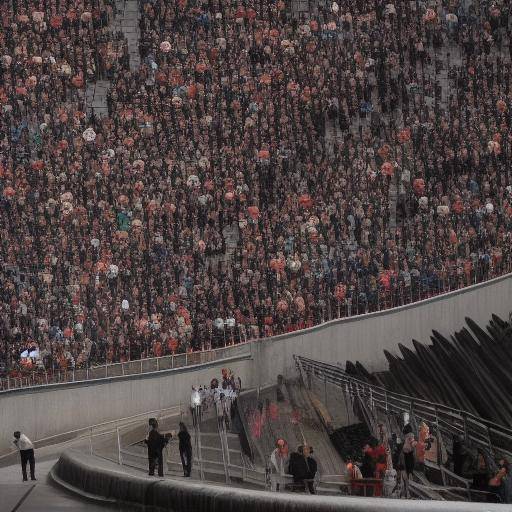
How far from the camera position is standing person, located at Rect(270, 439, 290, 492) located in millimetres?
17797

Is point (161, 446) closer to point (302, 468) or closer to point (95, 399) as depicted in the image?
point (302, 468)

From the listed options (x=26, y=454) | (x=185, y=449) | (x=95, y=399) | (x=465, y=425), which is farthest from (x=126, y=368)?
(x=465, y=425)

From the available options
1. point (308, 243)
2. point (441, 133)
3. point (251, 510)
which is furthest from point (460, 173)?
point (251, 510)

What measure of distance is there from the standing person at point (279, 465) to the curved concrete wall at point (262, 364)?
13.6 meters

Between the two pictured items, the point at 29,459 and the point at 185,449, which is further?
the point at 29,459

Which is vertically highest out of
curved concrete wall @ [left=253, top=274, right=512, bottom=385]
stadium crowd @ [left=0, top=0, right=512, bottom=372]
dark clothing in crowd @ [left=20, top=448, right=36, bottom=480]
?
stadium crowd @ [left=0, top=0, right=512, bottom=372]

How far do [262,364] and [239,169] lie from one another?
27.8 feet

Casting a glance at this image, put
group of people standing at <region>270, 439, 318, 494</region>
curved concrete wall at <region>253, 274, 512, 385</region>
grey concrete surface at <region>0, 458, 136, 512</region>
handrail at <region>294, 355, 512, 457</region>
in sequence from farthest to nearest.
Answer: curved concrete wall at <region>253, 274, 512, 385</region> < grey concrete surface at <region>0, 458, 136, 512</region> < group of people standing at <region>270, 439, 318, 494</region> < handrail at <region>294, 355, 512, 457</region>

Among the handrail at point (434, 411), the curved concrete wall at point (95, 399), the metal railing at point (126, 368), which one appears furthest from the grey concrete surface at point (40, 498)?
the metal railing at point (126, 368)

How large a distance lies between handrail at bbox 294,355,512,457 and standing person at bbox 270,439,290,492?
5.37ft

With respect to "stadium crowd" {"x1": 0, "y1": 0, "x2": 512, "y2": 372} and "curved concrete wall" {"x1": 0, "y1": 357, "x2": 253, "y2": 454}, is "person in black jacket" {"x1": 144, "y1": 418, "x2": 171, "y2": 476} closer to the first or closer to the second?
"curved concrete wall" {"x1": 0, "y1": 357, "x2": 253, "y2": 454}

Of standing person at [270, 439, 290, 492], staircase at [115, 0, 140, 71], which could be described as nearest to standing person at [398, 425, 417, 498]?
standing person at [270, 439, 290, 492]

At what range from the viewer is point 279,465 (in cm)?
1806

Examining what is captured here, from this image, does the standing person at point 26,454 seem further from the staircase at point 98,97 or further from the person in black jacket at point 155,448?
the staircase at point 98,97
